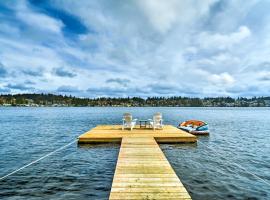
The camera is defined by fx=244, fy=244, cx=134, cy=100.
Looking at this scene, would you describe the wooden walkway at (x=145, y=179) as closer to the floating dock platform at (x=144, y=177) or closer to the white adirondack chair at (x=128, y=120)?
the floating dock platform at (x=144, y=177)

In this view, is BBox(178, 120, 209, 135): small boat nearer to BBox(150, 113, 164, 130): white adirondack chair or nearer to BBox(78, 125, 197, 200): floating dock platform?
BBox(150, 113, 164, 130): white adirondack chair

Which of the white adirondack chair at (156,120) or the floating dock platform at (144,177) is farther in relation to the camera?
the white adirondack chair at (156,120)

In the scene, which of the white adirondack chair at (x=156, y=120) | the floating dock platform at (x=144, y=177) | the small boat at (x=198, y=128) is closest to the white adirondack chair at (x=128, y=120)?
the white adirondack chair at (x=156, y=120)

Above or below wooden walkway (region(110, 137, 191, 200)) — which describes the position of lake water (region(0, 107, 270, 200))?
below

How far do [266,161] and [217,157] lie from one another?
112 inches

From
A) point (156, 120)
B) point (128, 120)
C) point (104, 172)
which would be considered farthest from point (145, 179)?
point (156, 120)

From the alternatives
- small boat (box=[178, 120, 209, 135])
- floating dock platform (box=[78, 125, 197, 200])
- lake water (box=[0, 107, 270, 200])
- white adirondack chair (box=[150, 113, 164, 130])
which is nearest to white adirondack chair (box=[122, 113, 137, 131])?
white adirondack chair (box=[150, 113, 164, 130])

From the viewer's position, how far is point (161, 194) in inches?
260

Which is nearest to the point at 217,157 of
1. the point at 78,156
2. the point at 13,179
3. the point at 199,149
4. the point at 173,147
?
the point at 199,149

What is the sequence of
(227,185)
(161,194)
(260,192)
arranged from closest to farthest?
(161,194)
(260,192)
(227,185)

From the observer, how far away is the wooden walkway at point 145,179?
6.58 metres

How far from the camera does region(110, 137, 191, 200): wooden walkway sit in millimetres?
6582

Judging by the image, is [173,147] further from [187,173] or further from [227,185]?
[227,185]

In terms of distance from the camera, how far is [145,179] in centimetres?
782
